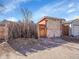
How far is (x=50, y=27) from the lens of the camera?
20.3 metres

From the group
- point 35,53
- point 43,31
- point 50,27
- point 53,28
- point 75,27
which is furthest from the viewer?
point 75,27

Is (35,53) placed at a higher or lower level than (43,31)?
lower

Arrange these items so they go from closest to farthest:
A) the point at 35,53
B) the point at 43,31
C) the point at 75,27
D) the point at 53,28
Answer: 1. the point at 35,53
2. the point at 43,31
3. the point at 53,28
4. the point at 75,27

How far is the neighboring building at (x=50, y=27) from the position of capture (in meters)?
19.7

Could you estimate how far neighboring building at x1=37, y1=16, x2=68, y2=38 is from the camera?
1972 cm

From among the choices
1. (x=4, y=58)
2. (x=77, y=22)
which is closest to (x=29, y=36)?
(x=4, y=58)

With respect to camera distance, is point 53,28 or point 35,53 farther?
point 53,28

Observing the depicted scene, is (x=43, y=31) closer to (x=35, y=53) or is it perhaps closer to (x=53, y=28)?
(x=53, y=28)

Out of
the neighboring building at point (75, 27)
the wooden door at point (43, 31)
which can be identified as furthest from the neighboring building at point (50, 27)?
the neighboring building at point (75, 27)

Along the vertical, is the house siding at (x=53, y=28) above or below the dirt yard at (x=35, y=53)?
above

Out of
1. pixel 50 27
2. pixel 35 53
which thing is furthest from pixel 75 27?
pixel 35 53

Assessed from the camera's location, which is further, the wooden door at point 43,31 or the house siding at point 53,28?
the house siding at point 53,28

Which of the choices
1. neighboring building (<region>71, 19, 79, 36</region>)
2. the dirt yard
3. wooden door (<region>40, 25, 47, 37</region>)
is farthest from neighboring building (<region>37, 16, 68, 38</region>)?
the dirt yard

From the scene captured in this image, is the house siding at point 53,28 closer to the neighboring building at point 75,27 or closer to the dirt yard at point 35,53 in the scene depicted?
the neighboring building at point 75,27
